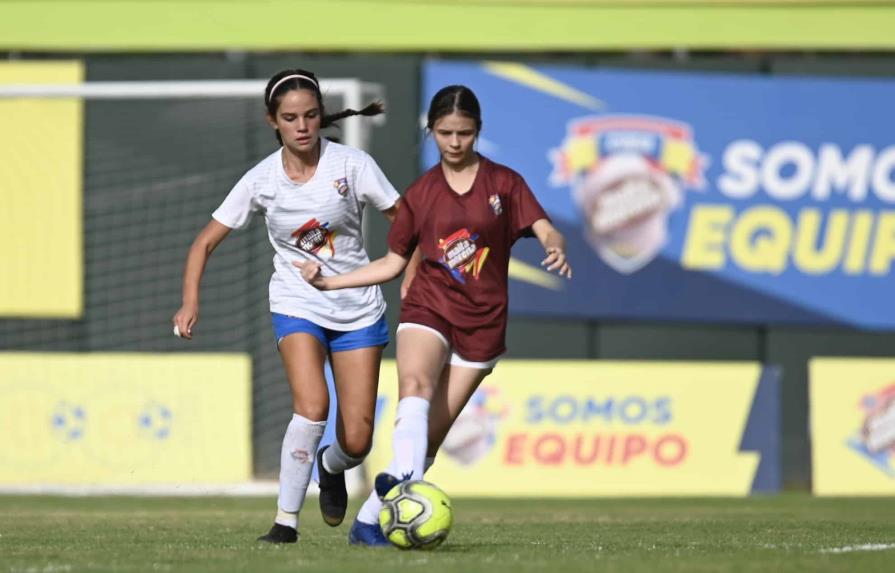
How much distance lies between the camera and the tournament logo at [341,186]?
8117mm

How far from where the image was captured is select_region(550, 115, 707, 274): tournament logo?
1580 cm

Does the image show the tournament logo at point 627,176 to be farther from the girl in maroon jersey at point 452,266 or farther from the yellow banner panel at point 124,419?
the girl in maroon jersey at point 452,266

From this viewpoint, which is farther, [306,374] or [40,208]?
[40,208]

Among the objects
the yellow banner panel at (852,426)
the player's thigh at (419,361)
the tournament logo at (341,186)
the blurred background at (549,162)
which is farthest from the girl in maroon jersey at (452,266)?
the yellow banner panel at (852,426)

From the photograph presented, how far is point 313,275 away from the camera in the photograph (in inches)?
293

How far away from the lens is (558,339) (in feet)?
53.5

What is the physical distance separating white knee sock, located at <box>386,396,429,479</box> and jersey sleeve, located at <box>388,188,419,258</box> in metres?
0.73

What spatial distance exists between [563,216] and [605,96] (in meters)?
1.16

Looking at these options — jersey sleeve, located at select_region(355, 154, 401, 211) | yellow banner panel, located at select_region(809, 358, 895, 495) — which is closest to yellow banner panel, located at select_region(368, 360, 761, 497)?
yellow banner panel, located at select_region(809, 358, 895, 495)

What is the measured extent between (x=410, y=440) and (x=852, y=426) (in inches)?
322

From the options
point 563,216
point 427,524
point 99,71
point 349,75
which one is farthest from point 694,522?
point 99,71

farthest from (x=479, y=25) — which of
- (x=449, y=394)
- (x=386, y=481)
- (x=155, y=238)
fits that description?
(x=386, y=481)

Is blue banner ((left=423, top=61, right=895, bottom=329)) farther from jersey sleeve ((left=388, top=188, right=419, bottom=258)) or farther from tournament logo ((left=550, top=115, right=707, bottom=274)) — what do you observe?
jersey sleeve ((left=388, top=188, right=419, bottom=258))

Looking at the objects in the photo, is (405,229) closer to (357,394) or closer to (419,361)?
(419,361)
